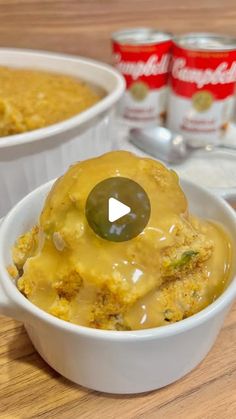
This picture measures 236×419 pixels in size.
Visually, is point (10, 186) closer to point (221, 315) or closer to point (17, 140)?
point (17, 140)

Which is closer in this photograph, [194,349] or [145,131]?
[194,349]

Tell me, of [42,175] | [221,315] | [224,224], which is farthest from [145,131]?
[221,315]

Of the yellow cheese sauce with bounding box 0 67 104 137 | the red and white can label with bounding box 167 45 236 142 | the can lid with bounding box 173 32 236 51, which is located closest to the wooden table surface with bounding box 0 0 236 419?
the yellow cheese sauce with bounding box 0 67 104 137
